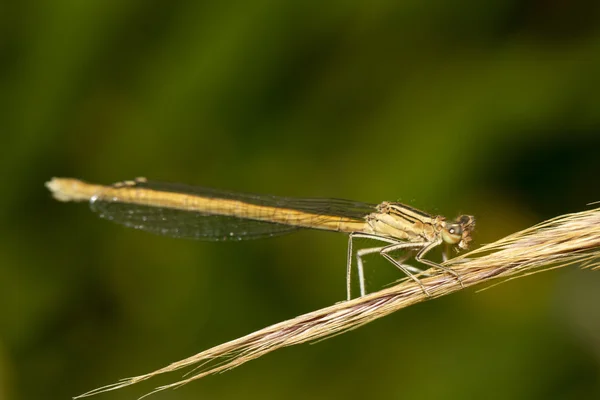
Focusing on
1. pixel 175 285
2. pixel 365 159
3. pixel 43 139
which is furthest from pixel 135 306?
pixel 365 159

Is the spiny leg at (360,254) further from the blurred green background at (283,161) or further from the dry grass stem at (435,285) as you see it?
the dry grass stem at (435,285)

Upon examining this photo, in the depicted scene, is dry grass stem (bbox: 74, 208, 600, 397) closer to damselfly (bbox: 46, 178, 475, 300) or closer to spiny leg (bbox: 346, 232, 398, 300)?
damselfly (bbox: 46, 178, 475, 300)

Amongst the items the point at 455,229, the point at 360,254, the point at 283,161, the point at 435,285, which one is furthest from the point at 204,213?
the point at 435,285

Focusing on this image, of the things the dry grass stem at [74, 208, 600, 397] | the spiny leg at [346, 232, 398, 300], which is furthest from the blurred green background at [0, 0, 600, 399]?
the dry grass stem at [74, 208, 600, 397]

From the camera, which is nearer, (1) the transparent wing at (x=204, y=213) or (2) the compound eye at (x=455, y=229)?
(2) the compound eye at (x=455, y=229)

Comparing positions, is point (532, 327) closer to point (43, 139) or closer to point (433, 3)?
point (433, 3)

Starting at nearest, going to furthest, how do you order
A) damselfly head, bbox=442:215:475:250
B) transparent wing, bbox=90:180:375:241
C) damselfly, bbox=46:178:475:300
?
damselfly head, bbox=442:215:475:250
damselfly, bbox=46:178:475:300
transparent wing, bbox=90:180:375:241

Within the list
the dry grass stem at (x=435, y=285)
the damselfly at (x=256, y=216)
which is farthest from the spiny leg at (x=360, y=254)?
the dry grass stem at (x=435, y=285)
